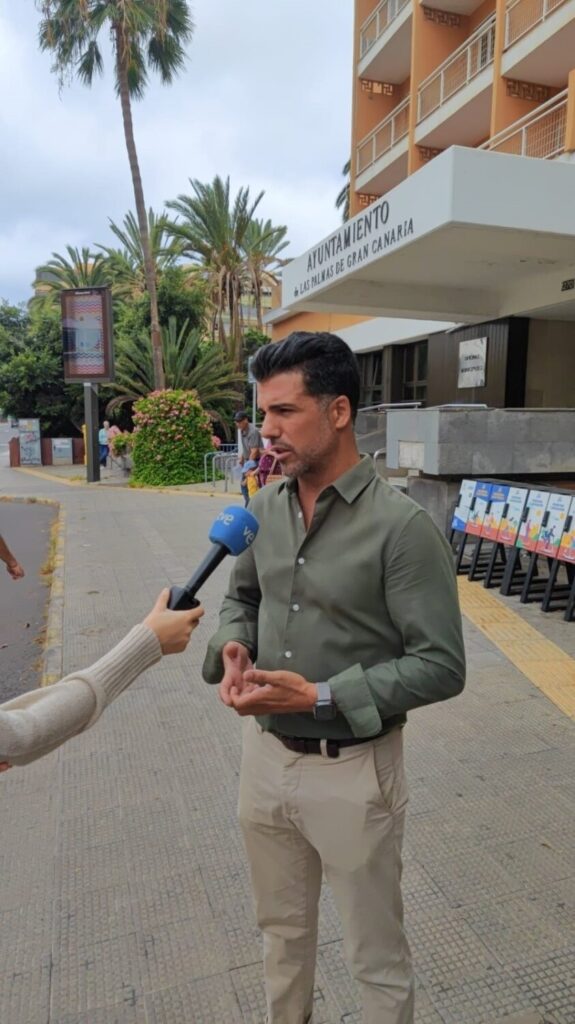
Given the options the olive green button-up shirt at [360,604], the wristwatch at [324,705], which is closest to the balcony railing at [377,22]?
the olive green button-up shirt at [360,604]

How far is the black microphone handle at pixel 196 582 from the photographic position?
1.65m

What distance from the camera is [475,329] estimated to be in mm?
13641

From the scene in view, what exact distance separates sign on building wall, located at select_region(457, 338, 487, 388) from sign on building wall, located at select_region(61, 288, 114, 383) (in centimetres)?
996

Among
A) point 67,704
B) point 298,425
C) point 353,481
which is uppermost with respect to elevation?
point 298,425

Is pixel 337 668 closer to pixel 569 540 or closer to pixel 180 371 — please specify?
pixel 569 540

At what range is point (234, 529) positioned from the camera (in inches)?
67.6

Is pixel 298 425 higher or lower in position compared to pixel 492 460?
higher

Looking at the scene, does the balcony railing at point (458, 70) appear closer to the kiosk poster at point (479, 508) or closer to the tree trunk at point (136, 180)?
the tree trunk at point (136, 180)

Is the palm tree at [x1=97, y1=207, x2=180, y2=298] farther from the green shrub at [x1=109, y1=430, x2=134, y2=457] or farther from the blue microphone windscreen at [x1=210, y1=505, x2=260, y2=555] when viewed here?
the blue microphone windscreen at [x1=210, y1=505, x2=260, y2=555]

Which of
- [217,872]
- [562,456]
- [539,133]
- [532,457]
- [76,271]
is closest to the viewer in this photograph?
[217,872]

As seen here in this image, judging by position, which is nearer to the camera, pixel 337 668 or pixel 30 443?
pixel 337 668

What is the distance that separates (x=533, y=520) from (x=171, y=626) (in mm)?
5319

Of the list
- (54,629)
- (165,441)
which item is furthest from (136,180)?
(54,629)

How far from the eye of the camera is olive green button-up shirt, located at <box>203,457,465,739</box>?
5.12ft
